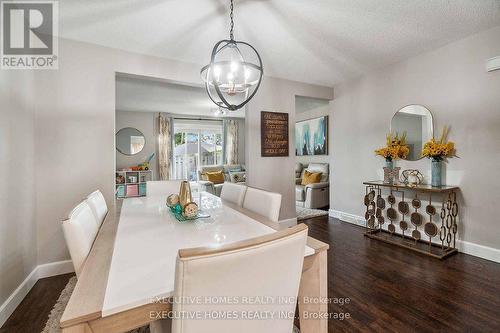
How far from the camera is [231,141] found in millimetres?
7398

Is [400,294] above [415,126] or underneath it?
underneath

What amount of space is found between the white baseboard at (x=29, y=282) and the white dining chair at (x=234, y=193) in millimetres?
1764

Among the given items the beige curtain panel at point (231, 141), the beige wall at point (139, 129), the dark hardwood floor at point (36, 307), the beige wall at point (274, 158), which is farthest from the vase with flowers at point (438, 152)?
the beige wall at point (139, 129)

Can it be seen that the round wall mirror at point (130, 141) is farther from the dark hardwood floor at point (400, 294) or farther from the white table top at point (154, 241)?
the white table top at point (154, 241)

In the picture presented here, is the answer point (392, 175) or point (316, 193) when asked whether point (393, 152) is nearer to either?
point (392, 175)

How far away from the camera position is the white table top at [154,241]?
2.45 feet

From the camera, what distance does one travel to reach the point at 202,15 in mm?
2037

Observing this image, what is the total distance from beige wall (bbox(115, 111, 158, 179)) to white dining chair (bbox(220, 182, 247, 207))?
4653 mm

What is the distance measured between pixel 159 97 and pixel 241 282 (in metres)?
4.89

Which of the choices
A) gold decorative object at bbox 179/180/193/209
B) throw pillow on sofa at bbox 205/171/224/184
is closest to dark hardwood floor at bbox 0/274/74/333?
gold decorative object at bbox 179/180/193/209

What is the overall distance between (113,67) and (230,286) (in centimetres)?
282

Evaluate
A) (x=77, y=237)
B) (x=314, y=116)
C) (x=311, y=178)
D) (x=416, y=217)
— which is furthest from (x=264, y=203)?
(x=314, y=116)

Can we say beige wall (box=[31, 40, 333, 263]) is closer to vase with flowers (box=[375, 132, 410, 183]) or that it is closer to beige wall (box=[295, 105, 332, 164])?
vase with flowers (box=[375, 132, 410, 183])

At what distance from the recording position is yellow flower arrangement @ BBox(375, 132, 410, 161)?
3018 millimetres
